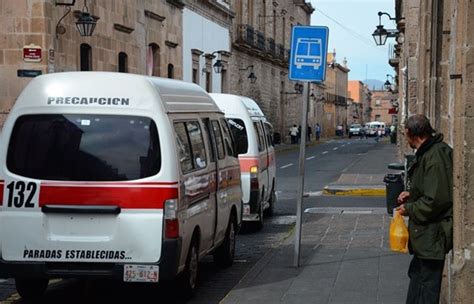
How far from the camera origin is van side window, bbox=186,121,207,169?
8898 millimetres

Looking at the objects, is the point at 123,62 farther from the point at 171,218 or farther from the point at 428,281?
the point at 428,281

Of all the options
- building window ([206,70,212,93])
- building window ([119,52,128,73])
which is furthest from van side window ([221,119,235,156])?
building window ([206,70,212,93])

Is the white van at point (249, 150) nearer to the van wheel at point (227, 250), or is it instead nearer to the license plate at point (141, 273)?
the van wheel at point (227, 250)

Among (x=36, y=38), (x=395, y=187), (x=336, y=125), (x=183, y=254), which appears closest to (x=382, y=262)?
(x=395, y=187)

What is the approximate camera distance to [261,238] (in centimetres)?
1354

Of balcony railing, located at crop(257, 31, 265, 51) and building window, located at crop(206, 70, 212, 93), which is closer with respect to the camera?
building window, located at crop(206, 70, 212, 93)

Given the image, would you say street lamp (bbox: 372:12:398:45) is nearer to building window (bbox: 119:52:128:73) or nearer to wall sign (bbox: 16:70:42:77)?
building window (bbox: 119:52:128:73)

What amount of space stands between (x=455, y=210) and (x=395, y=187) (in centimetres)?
374

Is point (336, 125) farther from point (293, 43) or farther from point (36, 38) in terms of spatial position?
point (293, 43)

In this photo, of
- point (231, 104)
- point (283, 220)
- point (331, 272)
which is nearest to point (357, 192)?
point (283, 220)

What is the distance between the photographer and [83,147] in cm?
803

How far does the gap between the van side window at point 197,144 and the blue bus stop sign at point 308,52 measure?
5.26ft

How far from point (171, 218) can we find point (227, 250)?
3.02m

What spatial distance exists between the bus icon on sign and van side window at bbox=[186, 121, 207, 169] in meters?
1.71
